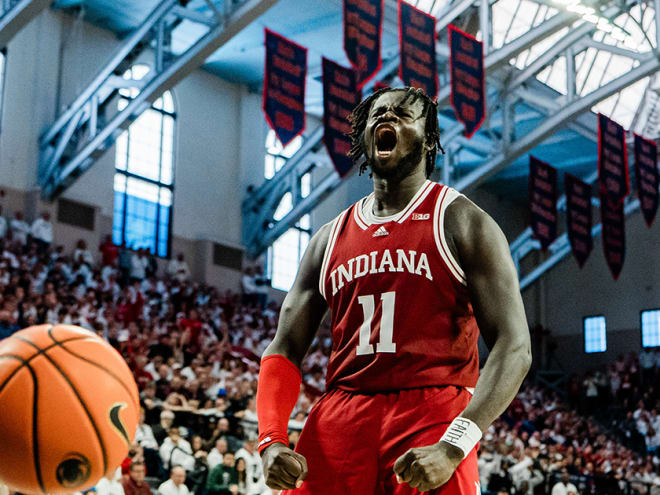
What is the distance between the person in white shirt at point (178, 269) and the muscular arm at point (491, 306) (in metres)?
16.9

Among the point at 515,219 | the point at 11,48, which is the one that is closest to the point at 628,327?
the point at 515,219

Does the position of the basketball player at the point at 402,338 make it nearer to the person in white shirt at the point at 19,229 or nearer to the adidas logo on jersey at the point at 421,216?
the adidas logo on jersey at the point at 421,216

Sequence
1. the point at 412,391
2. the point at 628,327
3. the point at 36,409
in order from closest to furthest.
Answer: the point at 412,391 < the point at 36,409 < the point at 628,327

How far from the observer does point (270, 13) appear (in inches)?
742

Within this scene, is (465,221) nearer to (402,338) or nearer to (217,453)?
(402,338)

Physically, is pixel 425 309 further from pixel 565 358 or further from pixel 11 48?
pixel 565 358

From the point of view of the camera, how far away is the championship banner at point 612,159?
2005cm

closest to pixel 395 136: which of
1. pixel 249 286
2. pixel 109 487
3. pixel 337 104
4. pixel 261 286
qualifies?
pixel 109 487

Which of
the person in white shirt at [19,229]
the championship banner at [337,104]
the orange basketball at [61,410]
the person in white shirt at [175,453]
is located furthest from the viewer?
the person in white shirt at [19,229]

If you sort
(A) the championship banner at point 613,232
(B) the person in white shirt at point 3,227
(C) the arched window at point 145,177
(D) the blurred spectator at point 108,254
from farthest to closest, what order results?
(A) the championship banner at point 613,232
(C) the arched window at point 145,177
(D) the blurred spectator at point 108,254
(B) the person in white shirt at point 3,227

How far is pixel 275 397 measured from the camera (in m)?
2.54

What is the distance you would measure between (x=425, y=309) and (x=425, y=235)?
19 cm

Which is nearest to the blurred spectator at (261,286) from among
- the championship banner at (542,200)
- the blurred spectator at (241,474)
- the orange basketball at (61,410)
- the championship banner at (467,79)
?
the championship banner at (542,200)

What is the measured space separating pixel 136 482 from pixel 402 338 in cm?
708
